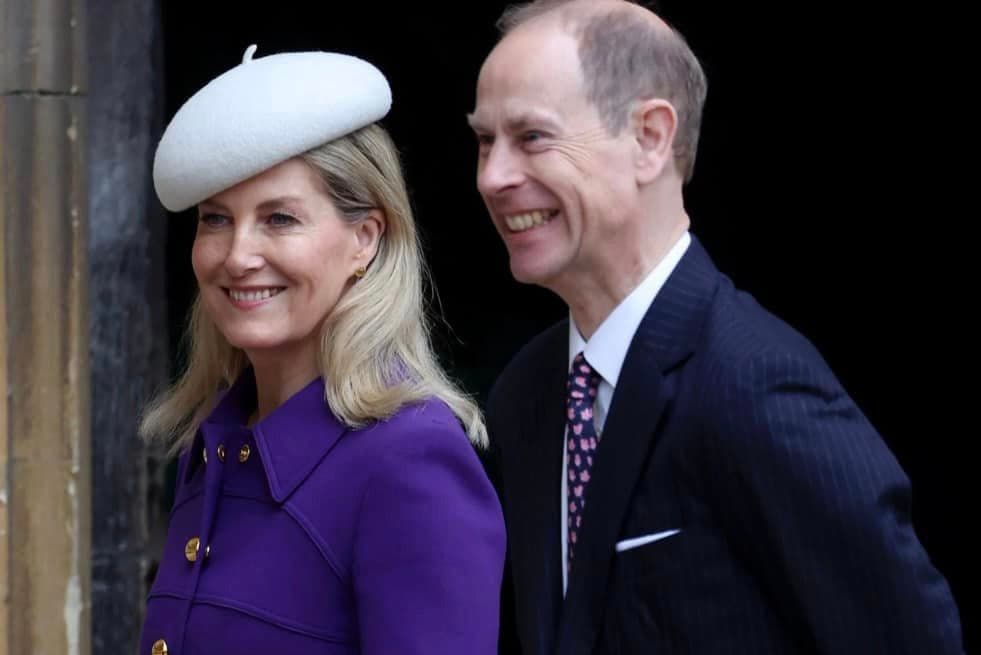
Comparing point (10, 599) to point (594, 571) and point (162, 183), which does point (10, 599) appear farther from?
point (594, 571)

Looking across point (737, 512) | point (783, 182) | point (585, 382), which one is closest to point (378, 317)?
point (585, 382)

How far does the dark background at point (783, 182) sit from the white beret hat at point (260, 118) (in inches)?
168

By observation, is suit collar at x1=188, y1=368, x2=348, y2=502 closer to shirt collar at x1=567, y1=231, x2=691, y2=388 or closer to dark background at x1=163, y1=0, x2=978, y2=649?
shirt collar at x1=567, y1=231, x2=691, y2=388

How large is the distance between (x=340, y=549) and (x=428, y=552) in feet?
0.36

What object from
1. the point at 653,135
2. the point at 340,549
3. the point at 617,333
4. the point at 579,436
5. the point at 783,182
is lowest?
the point at 783,182

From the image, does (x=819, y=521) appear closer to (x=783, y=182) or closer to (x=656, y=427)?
(x=656, y=427)

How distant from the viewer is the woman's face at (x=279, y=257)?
6.68 ft

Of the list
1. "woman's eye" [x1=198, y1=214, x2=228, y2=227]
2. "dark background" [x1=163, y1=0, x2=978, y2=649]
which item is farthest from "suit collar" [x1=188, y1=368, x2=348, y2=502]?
"dark background" [x1=163, y1=0, x2=978, y2=649]

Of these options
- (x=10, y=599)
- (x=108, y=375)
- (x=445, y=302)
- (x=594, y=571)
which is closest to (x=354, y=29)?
(x=445, y=302)

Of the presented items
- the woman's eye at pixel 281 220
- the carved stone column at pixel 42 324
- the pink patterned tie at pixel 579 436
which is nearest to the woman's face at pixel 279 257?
the woman's eye at pixel 281 220

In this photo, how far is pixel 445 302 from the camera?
6.91 meters

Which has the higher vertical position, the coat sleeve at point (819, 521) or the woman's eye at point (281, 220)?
the woman's eye at point (281, 220)

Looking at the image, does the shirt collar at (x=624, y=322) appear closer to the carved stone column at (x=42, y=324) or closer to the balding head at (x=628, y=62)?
the balding head at (x=628, y=62)

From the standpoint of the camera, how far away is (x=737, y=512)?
1820mm
